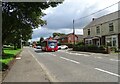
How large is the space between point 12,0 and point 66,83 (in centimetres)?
919

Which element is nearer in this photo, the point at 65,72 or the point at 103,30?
the point at 65,72

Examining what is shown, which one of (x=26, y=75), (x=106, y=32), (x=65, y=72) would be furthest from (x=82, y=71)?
(x=106, y=32)

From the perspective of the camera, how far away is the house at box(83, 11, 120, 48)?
49906 millimetres

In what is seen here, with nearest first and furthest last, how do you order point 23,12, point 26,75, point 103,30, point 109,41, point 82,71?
point 26,75 → point 82,71 → point 23,12 → point 109,41 → point 103,30

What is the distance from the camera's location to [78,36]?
126m

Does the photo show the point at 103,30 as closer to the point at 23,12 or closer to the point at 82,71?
the point at 23,12

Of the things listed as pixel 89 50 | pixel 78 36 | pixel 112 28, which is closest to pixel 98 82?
pixel 89 50

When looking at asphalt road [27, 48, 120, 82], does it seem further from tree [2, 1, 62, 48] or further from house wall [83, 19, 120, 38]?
house wall [83, 19, 120, 38]

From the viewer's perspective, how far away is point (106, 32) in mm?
54469

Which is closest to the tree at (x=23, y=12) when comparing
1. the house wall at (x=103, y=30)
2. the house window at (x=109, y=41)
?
the house wall at (x=103, y=30)

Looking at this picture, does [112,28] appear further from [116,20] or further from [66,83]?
[66,83]

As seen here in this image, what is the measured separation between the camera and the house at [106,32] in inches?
1965

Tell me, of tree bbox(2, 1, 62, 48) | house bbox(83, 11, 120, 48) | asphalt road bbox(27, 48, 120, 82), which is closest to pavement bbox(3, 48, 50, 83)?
asphalt road bbox(27, 48, 120, 82)

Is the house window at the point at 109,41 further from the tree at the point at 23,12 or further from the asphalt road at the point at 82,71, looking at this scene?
the asphalt road at the point at 82,71
